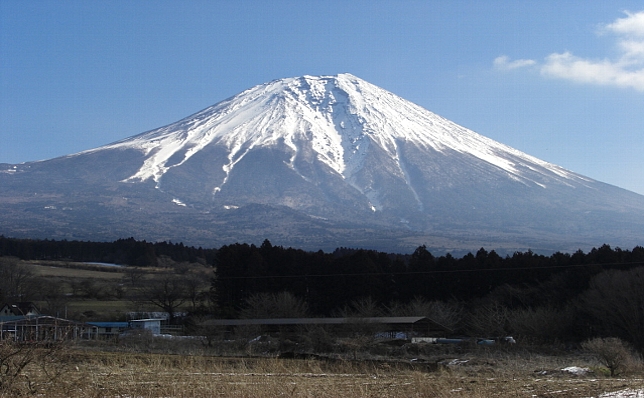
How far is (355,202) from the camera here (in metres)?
131

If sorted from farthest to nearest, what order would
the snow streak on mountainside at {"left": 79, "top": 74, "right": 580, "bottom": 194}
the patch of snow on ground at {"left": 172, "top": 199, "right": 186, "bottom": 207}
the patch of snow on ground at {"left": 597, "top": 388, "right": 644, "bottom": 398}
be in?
the snow streak on mountainside at {"left": 79, "top": 74, "right": 580, "bottom": 194}
the patch of snow on ground at {"left": 172, "top": 199, "right": 186, "bottom": 207}
the patch of snow on ground at {"left": 597, "top": 388, "right": 644, "bottom": 398}

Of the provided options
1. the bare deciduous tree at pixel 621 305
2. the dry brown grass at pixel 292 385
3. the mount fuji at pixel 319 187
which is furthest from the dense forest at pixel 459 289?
the mount fuji at pixel 319 187

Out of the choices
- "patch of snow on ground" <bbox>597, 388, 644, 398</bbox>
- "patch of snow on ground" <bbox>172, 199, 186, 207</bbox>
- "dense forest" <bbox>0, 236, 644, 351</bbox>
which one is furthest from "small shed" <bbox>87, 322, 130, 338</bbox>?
"patch of snow on ground" <bbox>172, 199, 186, 207</bbox>

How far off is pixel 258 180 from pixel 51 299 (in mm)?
92111


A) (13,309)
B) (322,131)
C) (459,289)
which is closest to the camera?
(459,289)

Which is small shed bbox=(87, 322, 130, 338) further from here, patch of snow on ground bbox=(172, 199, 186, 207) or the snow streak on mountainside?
the snow streak on mountainside

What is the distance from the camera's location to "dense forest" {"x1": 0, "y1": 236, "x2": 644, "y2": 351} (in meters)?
30.6

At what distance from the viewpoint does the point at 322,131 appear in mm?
164625

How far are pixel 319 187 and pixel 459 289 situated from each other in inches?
3841

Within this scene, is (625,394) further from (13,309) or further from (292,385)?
(13,309)

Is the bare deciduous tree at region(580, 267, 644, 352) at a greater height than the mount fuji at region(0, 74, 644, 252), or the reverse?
the mount fuji at region(0, 74, 644, 252)

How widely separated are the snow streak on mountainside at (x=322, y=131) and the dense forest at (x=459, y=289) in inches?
3684

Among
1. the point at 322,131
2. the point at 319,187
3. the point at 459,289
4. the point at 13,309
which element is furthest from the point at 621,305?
the point at 322,131

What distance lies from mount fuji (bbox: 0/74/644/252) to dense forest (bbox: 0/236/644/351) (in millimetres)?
48766
